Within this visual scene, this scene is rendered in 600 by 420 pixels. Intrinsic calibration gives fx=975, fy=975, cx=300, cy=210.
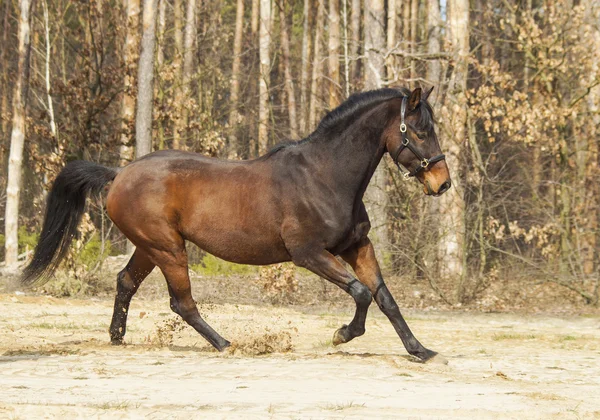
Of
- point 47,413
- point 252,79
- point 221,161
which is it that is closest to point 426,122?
point 221,161

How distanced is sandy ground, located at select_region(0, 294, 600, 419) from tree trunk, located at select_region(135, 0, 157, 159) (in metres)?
6.64

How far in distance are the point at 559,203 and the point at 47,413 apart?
1234 centimetres

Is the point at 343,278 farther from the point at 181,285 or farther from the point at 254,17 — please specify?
the point at 254,17

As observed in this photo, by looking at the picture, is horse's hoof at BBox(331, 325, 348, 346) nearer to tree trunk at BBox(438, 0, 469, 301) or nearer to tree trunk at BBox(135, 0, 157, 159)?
tree trunk at BBox(438, 0, 469, 301)

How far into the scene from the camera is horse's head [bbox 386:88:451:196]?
823 cm

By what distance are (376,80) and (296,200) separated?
414 inches

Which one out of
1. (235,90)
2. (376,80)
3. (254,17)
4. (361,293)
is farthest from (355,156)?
(254,17)

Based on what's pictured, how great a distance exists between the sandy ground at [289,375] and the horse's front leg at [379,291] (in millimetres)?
154

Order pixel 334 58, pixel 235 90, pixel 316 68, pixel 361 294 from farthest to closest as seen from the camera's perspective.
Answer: pixel 235 90 < pixel 316 68 < pixel 334 58 < pixel 361 294

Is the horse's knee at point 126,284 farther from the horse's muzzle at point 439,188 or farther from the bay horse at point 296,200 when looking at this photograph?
the horse's muzzle at point 439,188

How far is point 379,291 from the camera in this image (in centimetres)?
834

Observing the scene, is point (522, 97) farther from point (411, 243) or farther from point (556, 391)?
point (556, 391)

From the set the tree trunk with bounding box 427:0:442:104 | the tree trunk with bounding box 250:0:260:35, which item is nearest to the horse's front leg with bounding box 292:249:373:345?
the tree trunk with bounding box 427:0:442:104

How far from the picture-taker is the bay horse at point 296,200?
8.27 m
